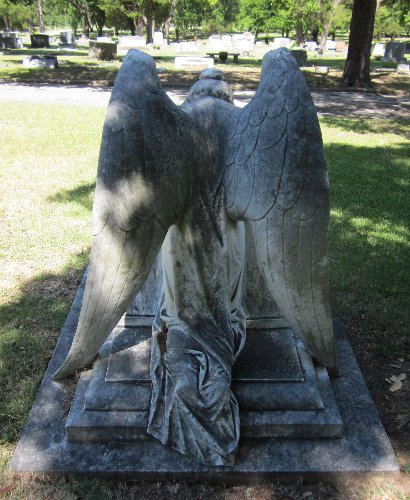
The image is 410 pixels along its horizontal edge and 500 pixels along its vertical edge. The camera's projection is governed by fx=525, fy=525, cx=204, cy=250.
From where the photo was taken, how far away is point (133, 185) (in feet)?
7.31

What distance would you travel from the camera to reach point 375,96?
48.5 feet

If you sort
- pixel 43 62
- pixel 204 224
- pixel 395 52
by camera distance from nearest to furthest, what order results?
pixel 204 224, pixel 43 62, pixel 395 52

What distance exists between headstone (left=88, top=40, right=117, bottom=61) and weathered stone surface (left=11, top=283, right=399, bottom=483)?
22.7 m

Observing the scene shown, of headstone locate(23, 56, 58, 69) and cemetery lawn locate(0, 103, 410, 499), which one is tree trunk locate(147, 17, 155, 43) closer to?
headstone locate(23, 56, 58, 69)

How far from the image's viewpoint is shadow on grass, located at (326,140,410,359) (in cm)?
429

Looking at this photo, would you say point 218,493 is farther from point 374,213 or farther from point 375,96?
point 375,96

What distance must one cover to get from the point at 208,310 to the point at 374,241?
3.34m

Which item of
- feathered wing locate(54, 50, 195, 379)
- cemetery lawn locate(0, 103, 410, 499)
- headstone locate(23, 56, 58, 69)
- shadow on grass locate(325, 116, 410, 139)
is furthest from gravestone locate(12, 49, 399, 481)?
headstone locate(23, 56, 58, 69)

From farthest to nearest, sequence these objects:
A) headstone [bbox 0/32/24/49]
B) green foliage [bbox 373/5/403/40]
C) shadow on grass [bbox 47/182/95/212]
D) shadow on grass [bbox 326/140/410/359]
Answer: green foliage [bbox 373/5/403/40] < headstone [bbox 0/32/24/49] < shadow on grass [bbox 47/182/95/212] < shadow on grass [bbox 326/140/410/359]

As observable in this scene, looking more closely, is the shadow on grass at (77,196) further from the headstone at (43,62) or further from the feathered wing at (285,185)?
the headstone at (43,62)

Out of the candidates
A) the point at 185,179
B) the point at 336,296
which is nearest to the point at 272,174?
the point at 185,179

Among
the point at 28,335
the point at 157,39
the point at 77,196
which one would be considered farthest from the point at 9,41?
the point at 28,335

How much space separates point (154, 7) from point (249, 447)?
112 ft

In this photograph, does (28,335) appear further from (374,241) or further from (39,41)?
(39,41)
